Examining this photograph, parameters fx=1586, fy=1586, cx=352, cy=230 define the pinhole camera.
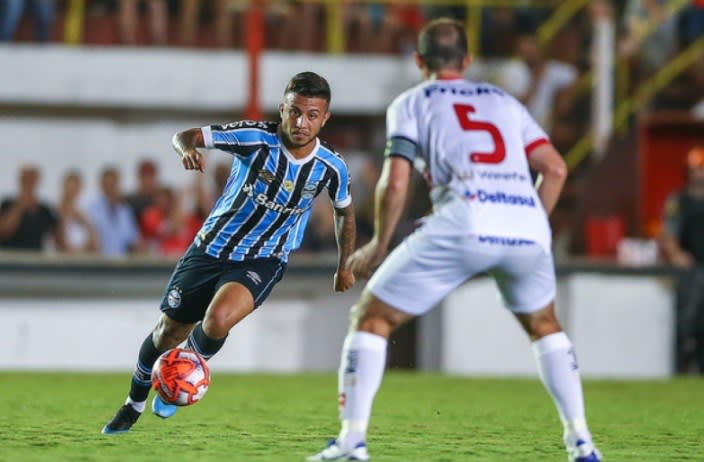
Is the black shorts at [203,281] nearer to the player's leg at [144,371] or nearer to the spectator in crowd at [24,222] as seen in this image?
the player's leg at [144,371]

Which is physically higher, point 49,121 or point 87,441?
point 49,121

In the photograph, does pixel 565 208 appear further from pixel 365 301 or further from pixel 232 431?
pixel 365 301

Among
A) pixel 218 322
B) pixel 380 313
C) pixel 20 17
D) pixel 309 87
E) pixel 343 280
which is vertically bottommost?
pixel 218 322

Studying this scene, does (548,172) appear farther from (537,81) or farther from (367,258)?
(537,81)

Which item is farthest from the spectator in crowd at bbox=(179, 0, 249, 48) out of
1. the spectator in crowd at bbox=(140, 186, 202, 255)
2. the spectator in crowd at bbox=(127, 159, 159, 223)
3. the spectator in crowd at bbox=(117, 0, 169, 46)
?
the spectator in crowd at bbox=(140, 186, 202, 255)

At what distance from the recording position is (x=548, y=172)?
6.41 m

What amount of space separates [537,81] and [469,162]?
11.7 metres

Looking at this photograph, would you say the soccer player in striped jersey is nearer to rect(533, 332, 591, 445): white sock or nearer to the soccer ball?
the soccer ball

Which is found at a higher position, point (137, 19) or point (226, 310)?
point (137, 19)

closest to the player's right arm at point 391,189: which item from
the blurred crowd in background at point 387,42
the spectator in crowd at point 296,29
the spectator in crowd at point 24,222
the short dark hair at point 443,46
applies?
the short dark hair at point 443,46

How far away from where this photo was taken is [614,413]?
10305mm

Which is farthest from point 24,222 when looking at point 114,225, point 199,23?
point 199,23

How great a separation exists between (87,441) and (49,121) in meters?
Answer: 12.2

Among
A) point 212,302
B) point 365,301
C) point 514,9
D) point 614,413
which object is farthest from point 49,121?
point 365,301
